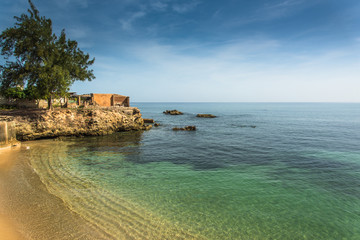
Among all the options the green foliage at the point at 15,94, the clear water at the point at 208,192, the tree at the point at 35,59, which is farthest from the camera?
the green foliage at the point at 15,94

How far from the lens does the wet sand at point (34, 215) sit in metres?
6.85

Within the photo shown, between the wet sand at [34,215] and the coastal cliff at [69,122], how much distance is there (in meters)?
16.4

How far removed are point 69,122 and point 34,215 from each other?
23726 mm

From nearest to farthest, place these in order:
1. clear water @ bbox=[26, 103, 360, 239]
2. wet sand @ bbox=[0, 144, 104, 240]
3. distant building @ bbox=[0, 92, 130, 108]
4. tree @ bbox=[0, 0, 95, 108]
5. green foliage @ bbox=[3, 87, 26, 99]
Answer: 1. wet sand @ bbox=[0, 144, 104, 240]
2. clear water @ bbox=[26, 103, 360, 239]
3. tree @ bbox=[0, 0, 95, 108]
4. green foliage @ bbox=[3, 87, 26, 99]
5. distant building @ bbox=[0, 92, 130, 108]

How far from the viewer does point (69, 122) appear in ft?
94.5

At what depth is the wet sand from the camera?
22.5ft

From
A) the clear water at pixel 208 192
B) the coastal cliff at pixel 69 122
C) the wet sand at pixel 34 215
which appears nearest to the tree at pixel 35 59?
the coastal cliff at pixel 69 122

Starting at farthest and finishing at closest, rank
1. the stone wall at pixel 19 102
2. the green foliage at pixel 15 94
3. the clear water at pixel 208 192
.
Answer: the stone wall at pixel 19 102 → the green foliage at pixel 15 94 → the clear water at pixel 208 192

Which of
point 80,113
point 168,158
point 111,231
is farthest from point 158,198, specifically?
point 80,113

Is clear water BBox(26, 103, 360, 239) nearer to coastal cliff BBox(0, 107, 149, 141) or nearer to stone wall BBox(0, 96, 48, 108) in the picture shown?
coastal cliff BBox(0, 107, 149, 141)

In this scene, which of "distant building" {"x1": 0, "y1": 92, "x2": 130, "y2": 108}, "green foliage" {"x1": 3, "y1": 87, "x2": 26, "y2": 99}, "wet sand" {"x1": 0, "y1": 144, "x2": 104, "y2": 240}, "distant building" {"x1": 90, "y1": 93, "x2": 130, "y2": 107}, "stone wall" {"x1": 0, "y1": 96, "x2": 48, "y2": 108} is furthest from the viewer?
"distant building" {"x1": 90, "y1": 93, "x2": 130, "y2": 107}

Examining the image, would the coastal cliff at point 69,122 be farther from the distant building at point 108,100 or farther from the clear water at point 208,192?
the distant building at point 108,100

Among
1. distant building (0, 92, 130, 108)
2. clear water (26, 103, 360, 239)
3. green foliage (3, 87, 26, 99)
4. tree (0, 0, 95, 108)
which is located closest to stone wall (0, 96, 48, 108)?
distant building (0, 92, 130, 108)

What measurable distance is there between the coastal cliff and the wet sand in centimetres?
1638
